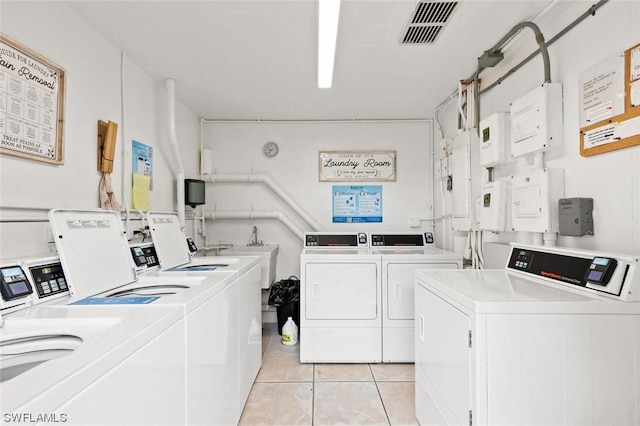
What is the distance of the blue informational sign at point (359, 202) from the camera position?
3.74 metres

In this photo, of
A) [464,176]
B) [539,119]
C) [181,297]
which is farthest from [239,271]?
[464,176]

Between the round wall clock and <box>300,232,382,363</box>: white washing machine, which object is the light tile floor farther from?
the round wall clock

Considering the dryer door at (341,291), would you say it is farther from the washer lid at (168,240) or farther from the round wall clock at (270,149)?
the round wall clock at (270,149)

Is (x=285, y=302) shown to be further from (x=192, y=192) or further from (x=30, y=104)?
(x=30, y=104)

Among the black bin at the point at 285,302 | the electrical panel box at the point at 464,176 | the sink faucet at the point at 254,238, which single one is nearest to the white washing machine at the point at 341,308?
the black bin at the point at 285,302

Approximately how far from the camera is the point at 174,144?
9.11 feet

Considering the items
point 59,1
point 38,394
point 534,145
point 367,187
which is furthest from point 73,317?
point 367,187

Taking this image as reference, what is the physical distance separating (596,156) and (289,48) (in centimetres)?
188

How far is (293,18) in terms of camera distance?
1.85 meters

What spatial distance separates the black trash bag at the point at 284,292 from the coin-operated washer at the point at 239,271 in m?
0.75


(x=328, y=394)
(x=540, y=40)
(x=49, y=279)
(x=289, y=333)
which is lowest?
(x=328, y=394)

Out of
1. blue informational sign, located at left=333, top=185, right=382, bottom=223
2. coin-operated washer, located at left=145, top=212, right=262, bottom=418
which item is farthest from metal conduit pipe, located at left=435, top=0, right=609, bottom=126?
coin-operated washer, located at left=145, top=212, right=262, bottom=418

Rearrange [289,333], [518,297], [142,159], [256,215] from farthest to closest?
1. [256,215]
2. [289,333]
3. [142,159]
4. [518,297]

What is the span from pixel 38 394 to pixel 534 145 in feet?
7.54
